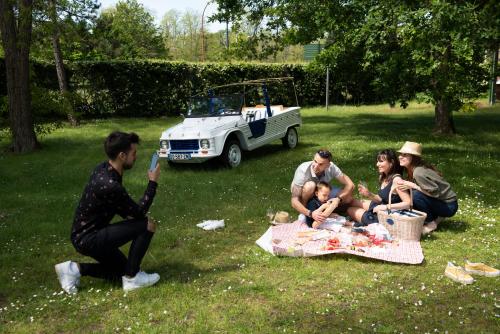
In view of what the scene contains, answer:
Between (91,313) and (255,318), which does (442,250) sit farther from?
(91,313)

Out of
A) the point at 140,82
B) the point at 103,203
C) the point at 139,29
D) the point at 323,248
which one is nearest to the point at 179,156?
the point at 323,248

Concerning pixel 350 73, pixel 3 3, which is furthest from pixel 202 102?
pixel 3 3

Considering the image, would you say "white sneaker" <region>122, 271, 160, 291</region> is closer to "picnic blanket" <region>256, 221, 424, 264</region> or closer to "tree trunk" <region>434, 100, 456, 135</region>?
"picnic blanket" <region>256, 221, 424, 264</region>

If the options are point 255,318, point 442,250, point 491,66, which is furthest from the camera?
point 491,66

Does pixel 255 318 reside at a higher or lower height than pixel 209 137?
lower

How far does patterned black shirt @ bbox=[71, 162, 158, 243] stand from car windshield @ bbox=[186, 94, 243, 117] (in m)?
7.12

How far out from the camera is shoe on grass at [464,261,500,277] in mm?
4777

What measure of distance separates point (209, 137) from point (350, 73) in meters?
6.12

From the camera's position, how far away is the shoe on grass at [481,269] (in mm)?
4777

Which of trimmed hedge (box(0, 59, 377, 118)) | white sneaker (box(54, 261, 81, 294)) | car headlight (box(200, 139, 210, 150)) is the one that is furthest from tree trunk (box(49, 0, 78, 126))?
white sneaker (box(54, 261, 81, 294))

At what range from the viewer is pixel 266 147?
13484 mm

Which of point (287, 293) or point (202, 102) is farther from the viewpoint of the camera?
point (202, 102)

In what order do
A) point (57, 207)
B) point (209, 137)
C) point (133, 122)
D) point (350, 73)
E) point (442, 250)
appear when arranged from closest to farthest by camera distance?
point (442, 250), point (57, 207), point (209, 137), point (350, 73), point (133, 122)

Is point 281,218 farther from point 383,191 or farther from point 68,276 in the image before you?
point 68,276
